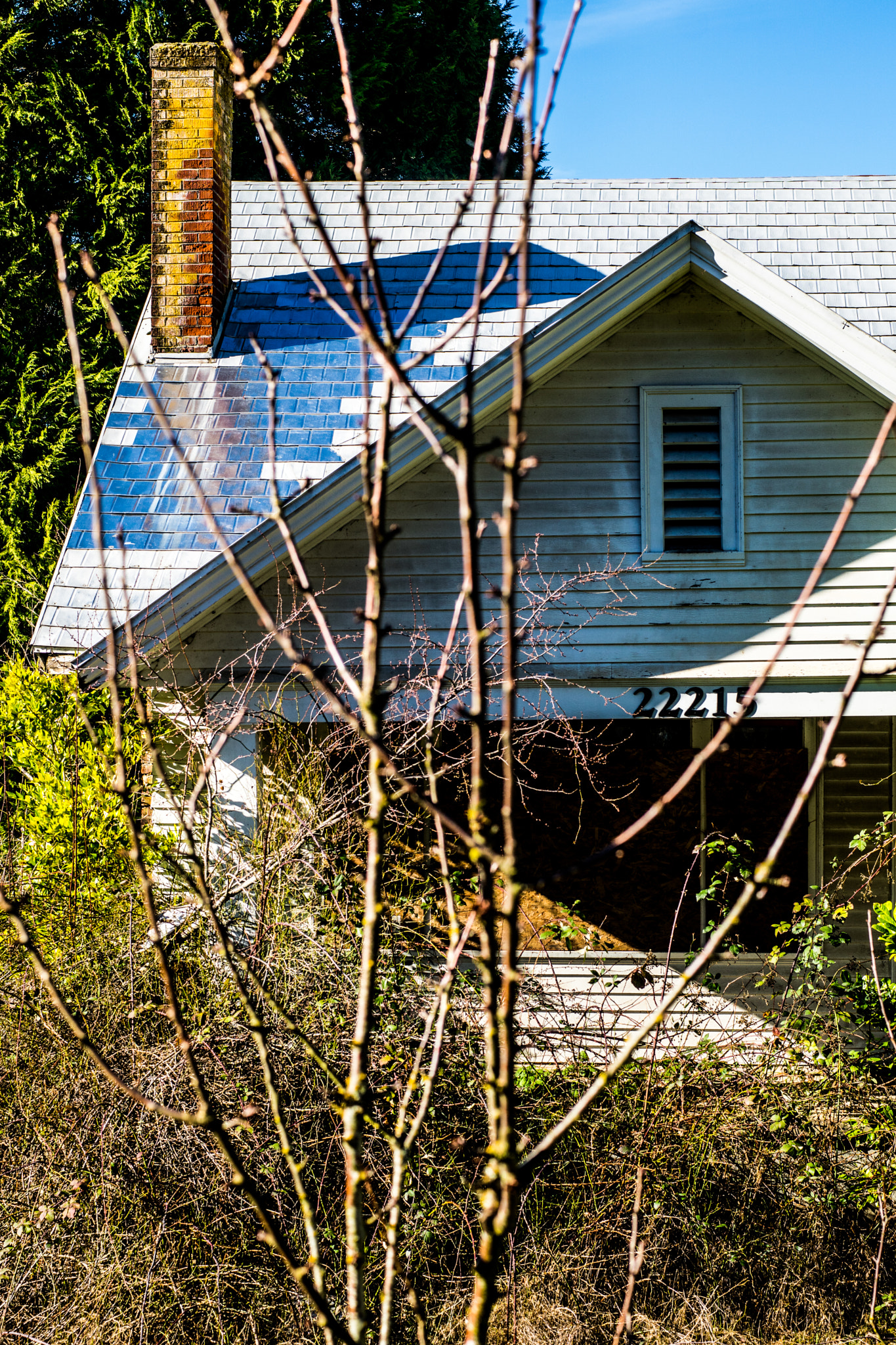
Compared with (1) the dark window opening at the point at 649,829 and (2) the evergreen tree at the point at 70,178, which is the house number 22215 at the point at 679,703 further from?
(2) the evergreen tree at the point at 70,178

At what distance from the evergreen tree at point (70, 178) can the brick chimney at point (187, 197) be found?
15.0 ft

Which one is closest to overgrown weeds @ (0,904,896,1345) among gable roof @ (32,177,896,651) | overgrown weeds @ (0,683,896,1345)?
overgrown weeds @ (0,683,896,1345)

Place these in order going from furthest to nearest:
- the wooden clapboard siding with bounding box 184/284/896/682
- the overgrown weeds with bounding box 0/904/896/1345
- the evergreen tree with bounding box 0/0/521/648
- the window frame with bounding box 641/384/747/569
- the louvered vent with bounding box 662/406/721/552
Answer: the evergreen tree with bounding box 0/0/521/648 < the louvered vent with bounding box 662/406/721/552 < the window frame with bounding box 641/384/747/569 < the wooden clapboard siding with bounding box 184/284/896/682 < the overgrown weeds with bounding box 0/904/896/1345

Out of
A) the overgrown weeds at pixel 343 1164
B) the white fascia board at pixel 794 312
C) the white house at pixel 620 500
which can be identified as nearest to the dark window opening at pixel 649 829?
the white house at pixel 620 500

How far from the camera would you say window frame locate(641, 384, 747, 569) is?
740 centimetres

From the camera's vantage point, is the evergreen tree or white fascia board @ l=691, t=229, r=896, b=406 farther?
the evergreen tree

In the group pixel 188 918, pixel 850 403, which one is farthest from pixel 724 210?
pixel 188 918

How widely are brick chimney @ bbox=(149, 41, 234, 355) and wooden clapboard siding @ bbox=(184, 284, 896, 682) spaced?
2.67 metres

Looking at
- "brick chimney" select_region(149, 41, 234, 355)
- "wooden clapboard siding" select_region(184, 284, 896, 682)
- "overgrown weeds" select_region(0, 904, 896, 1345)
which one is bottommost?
"overgrown weeds" select_region(0, 904, 896, 1345)

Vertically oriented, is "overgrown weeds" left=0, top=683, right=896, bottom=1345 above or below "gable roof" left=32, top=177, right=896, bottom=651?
below

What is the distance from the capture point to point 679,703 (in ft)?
23.4

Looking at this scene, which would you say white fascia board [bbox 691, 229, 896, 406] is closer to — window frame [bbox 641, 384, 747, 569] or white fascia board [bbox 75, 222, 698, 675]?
white fascia board [bbox 75, 222, 698, 675]

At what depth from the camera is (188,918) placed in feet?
16.7

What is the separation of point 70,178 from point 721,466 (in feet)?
41.2
